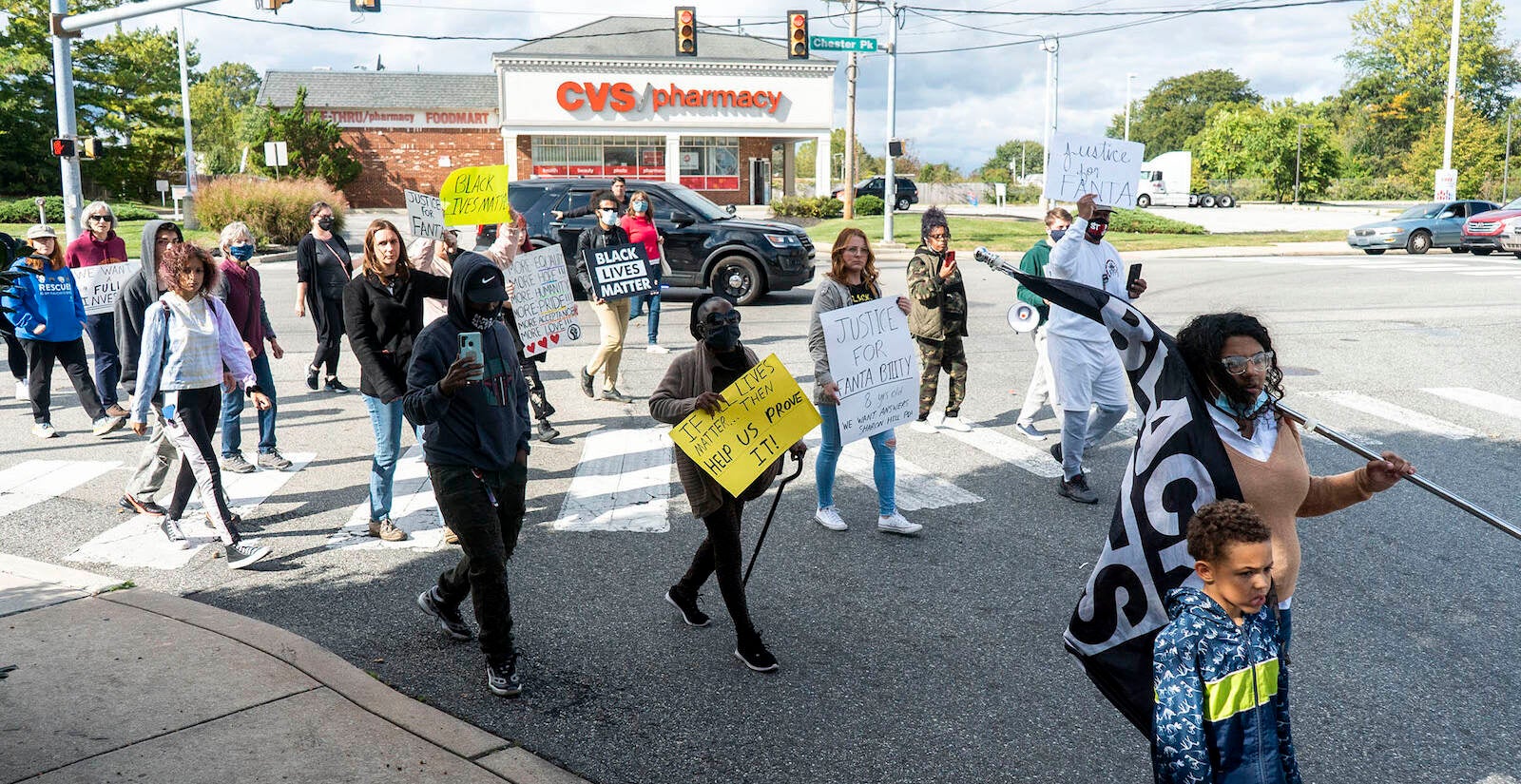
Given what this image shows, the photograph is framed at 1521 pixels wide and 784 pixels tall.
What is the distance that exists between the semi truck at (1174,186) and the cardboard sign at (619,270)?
54.8 m

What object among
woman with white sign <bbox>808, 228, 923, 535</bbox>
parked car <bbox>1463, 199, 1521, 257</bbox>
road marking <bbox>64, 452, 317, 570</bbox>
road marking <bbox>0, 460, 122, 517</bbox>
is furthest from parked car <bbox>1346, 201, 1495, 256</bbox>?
road marking <bbox>0, 460, 122, 517</bbox>

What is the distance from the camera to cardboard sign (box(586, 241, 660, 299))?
10.9 metres

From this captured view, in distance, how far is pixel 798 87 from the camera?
4853cm

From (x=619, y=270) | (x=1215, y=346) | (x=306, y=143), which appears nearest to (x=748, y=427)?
(x=1215, y=346)

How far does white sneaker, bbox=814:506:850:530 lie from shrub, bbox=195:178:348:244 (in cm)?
2338

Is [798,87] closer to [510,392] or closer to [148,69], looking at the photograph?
[148,69]

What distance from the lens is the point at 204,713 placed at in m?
4.39

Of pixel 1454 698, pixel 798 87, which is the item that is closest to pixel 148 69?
pixel 798 87

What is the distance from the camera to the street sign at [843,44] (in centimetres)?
3000

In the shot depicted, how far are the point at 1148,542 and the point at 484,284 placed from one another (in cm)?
287

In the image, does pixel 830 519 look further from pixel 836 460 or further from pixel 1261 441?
pixel 1261 441

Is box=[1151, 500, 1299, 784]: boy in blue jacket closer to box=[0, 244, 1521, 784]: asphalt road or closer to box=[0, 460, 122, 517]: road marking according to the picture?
box=[0, 244, 1521, 784]: asphalt road

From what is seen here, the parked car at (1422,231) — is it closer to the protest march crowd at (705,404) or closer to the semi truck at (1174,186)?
the protest march crowd at (705,404)

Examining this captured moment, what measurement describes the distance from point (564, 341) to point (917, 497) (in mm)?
4386
